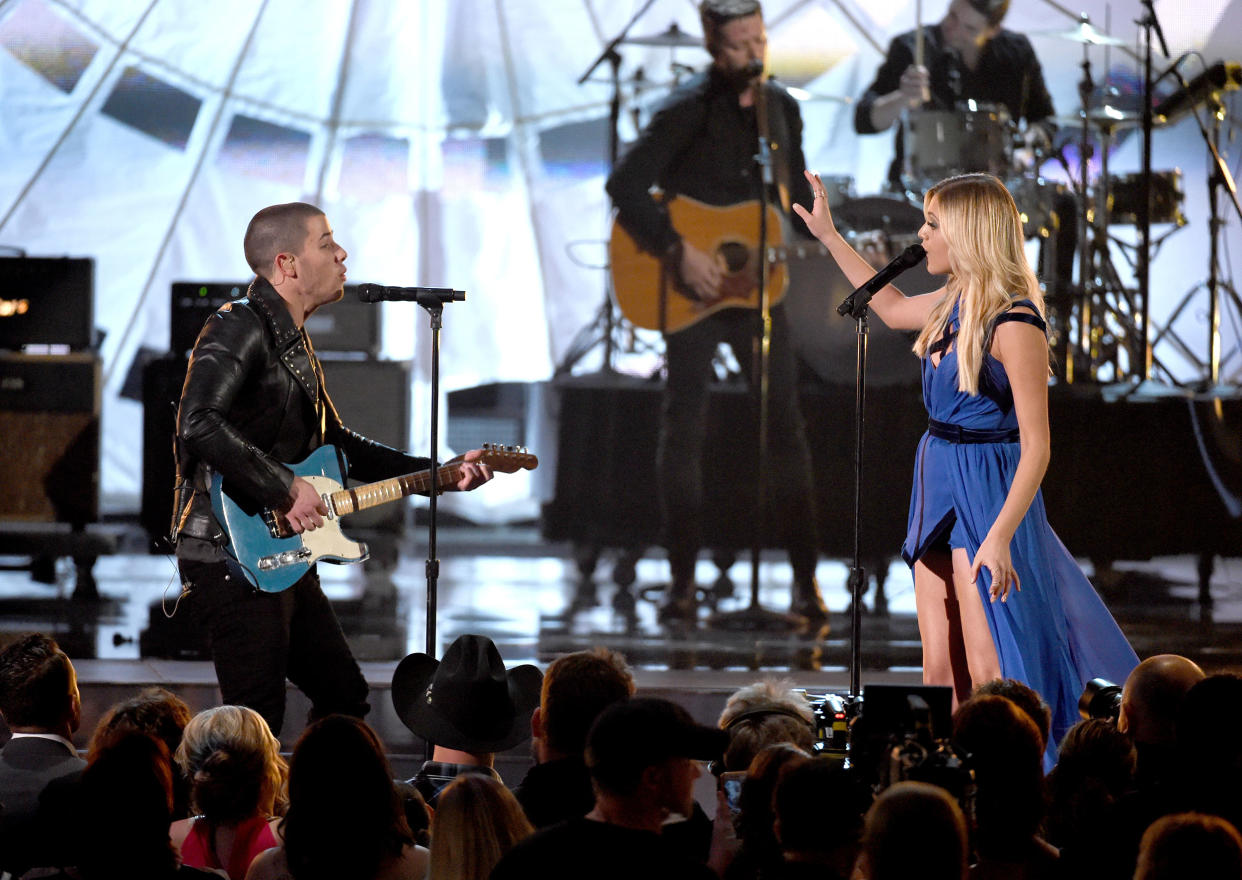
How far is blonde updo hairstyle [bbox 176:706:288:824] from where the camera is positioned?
2.71m

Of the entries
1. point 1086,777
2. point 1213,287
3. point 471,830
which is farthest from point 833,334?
point 471,830

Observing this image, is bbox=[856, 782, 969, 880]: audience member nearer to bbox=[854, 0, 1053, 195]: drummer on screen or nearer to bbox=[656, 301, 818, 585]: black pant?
bbox=[656, 301, 818, 585]: black pant

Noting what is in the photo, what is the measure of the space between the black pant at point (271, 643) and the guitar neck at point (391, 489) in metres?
0.23

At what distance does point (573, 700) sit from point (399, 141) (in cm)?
565

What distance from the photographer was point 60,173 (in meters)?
7.76

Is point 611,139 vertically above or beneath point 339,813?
above

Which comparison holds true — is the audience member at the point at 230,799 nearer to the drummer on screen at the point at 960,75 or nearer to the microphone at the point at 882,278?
the microphone at the point at 882,278

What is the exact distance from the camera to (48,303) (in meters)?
7.19

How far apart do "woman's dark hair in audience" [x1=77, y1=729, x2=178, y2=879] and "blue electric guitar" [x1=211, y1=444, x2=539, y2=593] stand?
5.43 ft

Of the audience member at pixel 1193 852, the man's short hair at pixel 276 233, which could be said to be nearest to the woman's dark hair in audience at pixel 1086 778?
the audience member at pixel 1193 852

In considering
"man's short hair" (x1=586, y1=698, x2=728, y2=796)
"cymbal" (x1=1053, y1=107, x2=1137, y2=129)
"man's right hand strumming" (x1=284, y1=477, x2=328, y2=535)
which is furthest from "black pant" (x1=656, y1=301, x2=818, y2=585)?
"man's short hair" (x1=586, y1=698, x2=728, y2=796)

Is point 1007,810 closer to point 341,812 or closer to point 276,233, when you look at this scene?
point 341,812

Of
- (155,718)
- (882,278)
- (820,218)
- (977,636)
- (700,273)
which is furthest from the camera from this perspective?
(700,273)

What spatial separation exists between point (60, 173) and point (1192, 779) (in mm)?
6999
